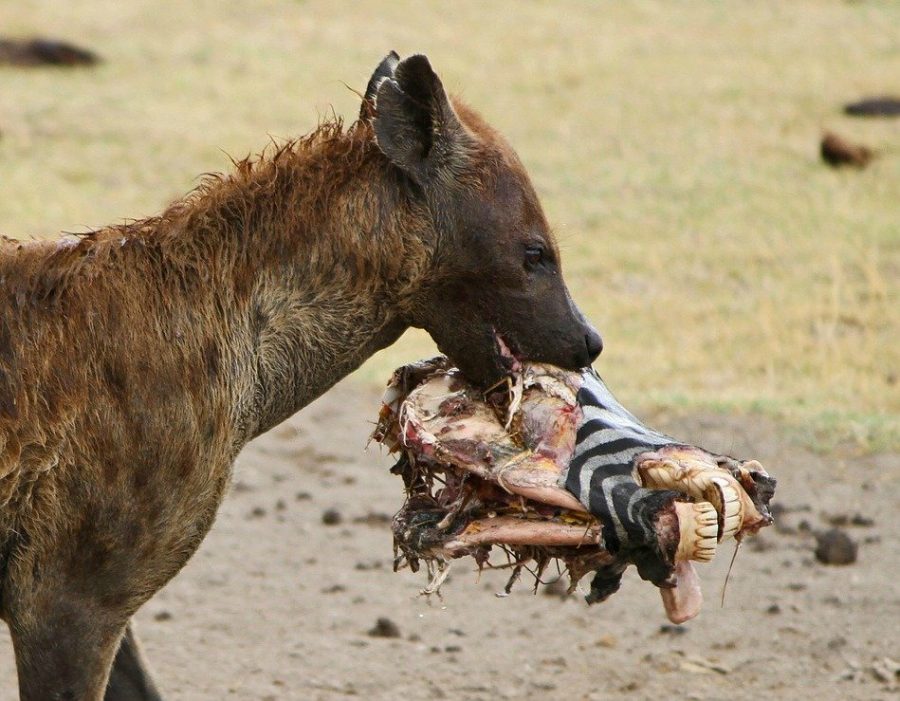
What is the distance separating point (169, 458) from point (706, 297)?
8.91 metres

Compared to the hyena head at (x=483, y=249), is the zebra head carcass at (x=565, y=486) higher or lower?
lower

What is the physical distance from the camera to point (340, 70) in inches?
792

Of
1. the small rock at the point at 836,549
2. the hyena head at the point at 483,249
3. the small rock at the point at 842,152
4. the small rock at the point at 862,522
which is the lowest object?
the small rock at the point at 862,522

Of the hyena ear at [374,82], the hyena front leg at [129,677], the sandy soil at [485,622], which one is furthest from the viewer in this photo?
the sandy soil at [485,622]

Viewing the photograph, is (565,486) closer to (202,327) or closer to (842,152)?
(202,327)

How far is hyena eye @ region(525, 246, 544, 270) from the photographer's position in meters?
4.56

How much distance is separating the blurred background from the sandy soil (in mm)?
18

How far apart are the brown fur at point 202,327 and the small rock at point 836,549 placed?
3127mm

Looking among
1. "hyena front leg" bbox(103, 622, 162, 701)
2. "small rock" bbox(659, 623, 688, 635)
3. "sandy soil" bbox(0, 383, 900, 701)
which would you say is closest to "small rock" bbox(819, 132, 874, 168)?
"sandy soil" bbox(0, 383, 900, 701)

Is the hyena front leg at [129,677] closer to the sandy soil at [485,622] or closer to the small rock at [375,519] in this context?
the sandy soil at [485,622]

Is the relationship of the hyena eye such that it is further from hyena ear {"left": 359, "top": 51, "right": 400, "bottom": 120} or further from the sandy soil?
the sandy soil

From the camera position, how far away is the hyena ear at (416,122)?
445 cm

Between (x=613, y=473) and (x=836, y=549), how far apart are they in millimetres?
3363

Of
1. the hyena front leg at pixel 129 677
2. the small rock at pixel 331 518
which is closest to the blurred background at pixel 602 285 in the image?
the small rock at pixel 331 518
